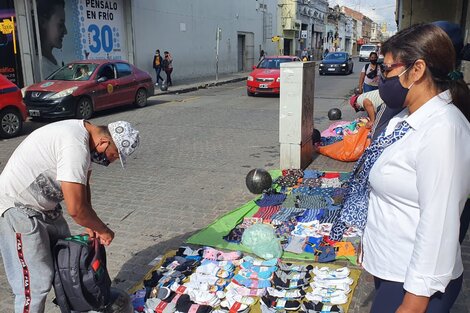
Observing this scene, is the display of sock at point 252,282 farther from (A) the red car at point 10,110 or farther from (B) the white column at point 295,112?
(A) the red car at point 10,110

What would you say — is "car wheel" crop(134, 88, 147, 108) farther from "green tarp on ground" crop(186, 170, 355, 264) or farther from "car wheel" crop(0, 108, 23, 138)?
"green tarp on ground" crop(186, 170, 355, 264)

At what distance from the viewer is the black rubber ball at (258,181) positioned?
6.20m

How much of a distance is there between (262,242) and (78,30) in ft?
56.2

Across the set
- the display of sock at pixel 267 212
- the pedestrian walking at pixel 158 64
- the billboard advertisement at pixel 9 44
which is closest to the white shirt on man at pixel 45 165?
the display of sock at pixel 267 212

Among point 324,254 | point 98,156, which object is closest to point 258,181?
point 324,254

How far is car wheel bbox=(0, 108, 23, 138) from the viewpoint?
9.94 m

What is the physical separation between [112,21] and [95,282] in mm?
20362

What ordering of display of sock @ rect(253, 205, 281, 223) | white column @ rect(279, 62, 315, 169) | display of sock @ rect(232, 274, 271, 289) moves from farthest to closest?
white column @ rect(279, 62, 315, 169), display of sock @ rect(253, 205, 281, 223), display of sock @ rect(232, 274, 271, 289)

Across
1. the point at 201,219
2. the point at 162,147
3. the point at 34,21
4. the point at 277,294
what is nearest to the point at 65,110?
the point at 162,147

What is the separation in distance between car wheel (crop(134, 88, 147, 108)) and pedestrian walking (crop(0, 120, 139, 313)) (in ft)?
41.8

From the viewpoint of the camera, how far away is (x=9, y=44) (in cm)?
1592

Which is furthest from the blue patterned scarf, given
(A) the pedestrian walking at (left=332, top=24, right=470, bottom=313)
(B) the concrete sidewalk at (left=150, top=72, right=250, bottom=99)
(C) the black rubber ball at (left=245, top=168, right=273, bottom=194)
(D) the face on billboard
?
(B) the concrete sidewalk at (left=150, top=72, right=250, bottom=99)

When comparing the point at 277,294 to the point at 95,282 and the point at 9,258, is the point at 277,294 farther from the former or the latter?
the point at 9,258

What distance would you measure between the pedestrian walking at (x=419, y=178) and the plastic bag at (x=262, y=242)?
2.34 meters
